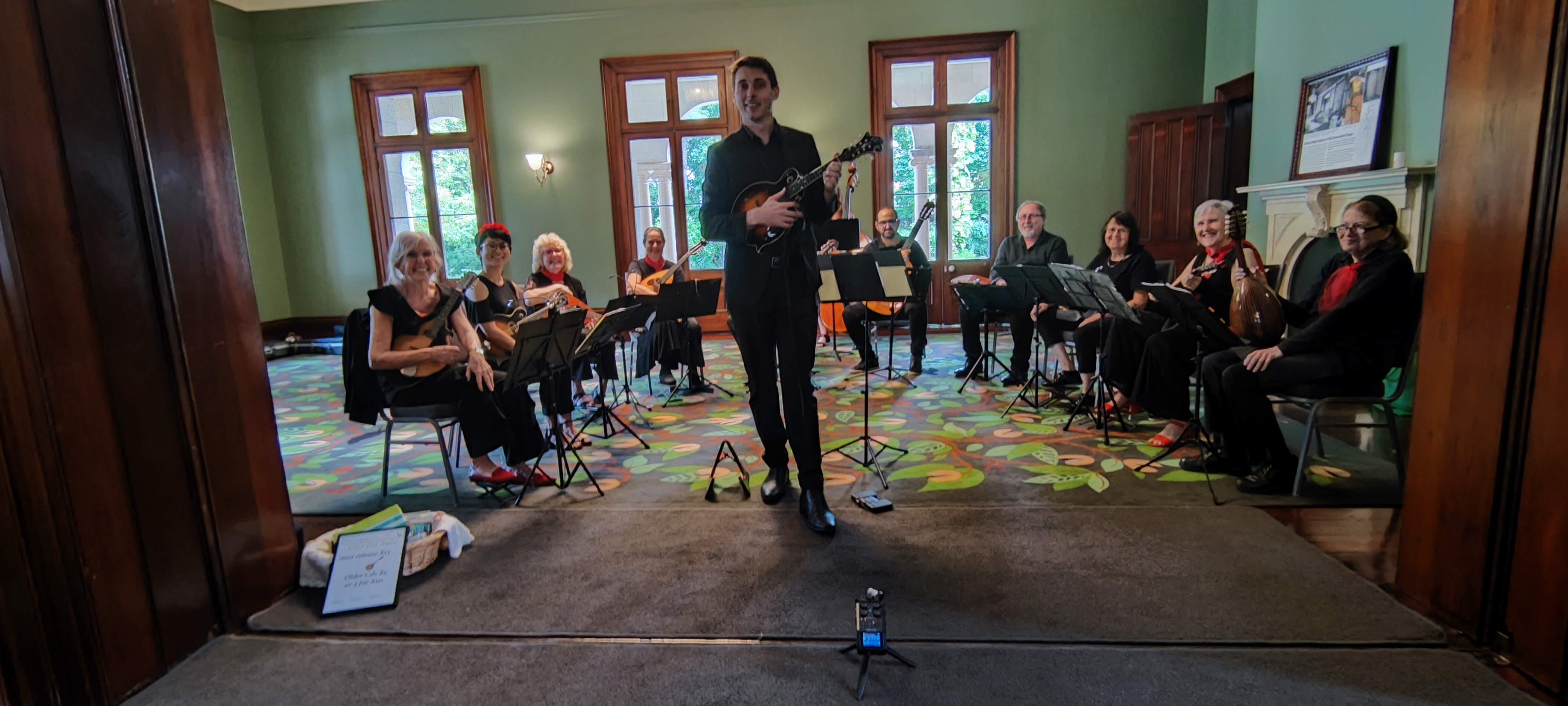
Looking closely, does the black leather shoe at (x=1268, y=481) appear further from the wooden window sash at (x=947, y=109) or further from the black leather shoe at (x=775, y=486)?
the wooden window sash at (x=947, y=109)

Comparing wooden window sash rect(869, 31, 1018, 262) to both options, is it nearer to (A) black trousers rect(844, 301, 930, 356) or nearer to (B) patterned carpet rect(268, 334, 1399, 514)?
(A) black trousers rect(844, 301, 930, 356)

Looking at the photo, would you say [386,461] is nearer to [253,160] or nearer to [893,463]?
[893,463]

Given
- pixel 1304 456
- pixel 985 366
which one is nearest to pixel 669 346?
pixel 985 366

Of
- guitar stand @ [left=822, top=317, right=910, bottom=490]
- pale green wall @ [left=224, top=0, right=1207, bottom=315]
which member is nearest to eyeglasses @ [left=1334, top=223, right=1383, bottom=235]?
guitar stand @ [left=822, top=317, right=910, bottom=490]

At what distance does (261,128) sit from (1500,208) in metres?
10.5

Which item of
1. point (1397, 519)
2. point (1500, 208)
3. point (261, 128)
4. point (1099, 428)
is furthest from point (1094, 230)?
point (261, 128)

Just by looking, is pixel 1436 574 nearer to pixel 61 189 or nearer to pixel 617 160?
pixel 61 189

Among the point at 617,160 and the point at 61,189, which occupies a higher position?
the point at 617,160

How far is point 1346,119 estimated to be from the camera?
4.69 meters

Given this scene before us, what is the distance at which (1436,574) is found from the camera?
84.0 inches

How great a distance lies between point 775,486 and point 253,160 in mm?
8375

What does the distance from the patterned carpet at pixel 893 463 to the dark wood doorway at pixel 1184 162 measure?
9.77 feet

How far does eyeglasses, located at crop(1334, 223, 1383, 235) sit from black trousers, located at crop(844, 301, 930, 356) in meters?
3.12

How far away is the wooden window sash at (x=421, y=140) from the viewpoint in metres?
8.24
